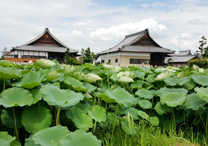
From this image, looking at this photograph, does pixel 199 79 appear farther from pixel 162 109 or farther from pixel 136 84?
pixel 136 84

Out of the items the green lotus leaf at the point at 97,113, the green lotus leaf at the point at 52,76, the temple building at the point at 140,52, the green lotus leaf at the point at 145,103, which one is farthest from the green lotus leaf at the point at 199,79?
the temple building at the point at 140,52

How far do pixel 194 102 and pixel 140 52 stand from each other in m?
20.8

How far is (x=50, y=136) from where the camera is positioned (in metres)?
1.08

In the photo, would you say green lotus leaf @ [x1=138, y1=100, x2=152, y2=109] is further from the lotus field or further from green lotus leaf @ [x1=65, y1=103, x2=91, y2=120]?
green lotus leaf @ [x1=65, y1=103, x2=91, y2=120]

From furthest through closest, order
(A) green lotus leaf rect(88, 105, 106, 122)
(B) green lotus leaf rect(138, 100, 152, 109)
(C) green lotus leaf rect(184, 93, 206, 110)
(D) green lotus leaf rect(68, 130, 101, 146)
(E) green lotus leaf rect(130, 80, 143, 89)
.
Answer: (E) green lotus leaf rect(130, 80, 143, 89) < (B) green lotus leaf rect(138, 100, 152, 109) < (C) green lotus leaf rect(184, 93, 206, 110) < (A) green lotus leaf rect(88, 105, 106, 122) < (D) green lotus leaf rect(68, 130, 101, 146)

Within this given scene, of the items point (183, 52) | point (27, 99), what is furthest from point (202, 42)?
point (27, 99)

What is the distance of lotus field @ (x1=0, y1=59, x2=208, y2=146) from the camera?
1.14 metres

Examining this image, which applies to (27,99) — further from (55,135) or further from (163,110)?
(163,110)

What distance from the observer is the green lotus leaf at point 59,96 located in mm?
1226

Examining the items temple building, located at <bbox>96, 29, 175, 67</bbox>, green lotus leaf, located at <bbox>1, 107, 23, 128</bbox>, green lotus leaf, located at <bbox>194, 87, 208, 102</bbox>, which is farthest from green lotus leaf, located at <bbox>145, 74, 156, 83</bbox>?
temple building, located at <bbox>96, 29, 175, 67</bbox>

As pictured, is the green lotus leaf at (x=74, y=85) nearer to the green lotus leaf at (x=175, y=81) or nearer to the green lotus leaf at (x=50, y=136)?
the green lotus leaf at (x=50, y=136)

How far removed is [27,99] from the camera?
127 centimetres

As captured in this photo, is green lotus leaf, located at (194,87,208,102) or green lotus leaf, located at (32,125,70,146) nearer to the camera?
green lotus leaf, located at (32,125,70,146)

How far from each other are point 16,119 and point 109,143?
29.5 inches
